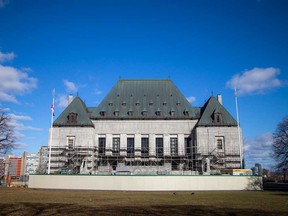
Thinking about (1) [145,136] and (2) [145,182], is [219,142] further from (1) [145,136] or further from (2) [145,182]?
(2) [145,182]

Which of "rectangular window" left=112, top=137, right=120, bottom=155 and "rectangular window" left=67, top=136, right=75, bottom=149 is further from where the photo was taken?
"rectangular window" left=112, top=137, right=120, bottom=155

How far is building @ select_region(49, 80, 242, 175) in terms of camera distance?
43.7m

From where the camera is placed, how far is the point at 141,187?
32125mm

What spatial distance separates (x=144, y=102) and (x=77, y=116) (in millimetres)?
11420

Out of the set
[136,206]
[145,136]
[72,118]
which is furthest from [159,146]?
[136,206]

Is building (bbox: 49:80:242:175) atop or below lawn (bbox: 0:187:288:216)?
atop

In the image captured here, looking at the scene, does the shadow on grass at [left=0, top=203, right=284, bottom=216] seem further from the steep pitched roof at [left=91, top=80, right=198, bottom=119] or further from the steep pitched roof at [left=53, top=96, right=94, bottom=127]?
the steep pitched roof at [left=91, top=80, right=198, bottom=119]

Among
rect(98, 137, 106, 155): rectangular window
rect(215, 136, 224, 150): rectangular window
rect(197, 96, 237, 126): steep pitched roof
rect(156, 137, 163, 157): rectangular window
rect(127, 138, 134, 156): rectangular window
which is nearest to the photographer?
rect(215, 136, 224, 150): rectangular window

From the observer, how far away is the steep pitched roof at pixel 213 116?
44969 millimetres

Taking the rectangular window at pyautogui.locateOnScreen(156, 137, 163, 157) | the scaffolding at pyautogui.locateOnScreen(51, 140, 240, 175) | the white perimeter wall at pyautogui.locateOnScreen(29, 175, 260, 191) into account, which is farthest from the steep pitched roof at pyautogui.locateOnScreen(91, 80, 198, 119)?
the white perimeter wall at pyautogui.locateOnScreen(29, 175, 260, 191)

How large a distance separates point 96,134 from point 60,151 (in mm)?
6149

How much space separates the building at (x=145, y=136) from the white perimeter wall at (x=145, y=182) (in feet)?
25.7

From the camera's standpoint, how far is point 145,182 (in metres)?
32.2

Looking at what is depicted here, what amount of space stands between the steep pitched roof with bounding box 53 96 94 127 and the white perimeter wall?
1368 cm
